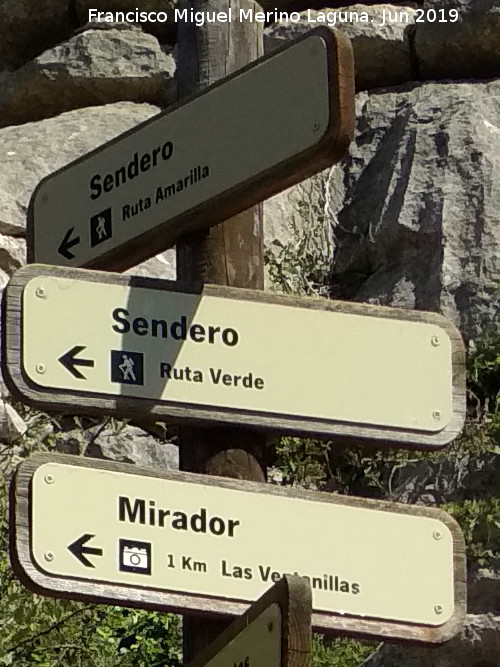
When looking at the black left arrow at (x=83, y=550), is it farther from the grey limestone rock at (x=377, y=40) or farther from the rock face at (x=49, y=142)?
the grey limestone rock at (x=377, y=40)

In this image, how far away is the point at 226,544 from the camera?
2.32 metres

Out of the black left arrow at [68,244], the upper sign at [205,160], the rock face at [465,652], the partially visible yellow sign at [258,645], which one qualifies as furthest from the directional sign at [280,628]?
the rock face at [465,652]

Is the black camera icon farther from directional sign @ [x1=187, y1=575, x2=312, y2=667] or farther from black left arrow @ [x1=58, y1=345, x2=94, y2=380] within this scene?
directional sign @ [x1=187, y1=575, x2=312, y2=667]

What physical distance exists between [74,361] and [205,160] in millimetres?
405

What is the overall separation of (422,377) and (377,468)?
2870mm

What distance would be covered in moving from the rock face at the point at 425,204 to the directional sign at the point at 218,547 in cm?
325

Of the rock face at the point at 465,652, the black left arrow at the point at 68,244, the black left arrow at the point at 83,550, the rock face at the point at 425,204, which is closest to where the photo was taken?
the black left arrow at the point at 83,550

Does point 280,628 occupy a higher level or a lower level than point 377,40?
lower

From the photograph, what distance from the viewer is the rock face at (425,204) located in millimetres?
5867

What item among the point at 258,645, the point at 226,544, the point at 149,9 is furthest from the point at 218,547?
the point at 149,9

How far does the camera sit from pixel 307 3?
738 cm

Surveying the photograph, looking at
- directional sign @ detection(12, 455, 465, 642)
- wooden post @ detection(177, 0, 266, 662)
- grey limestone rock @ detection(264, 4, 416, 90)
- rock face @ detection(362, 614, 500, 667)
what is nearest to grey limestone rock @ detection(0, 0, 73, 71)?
grey limestone rock @ detection(264, 4, 416, 90)

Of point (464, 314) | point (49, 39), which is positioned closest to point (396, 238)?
point (464, 314)

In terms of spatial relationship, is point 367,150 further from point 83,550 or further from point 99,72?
point 83,550
